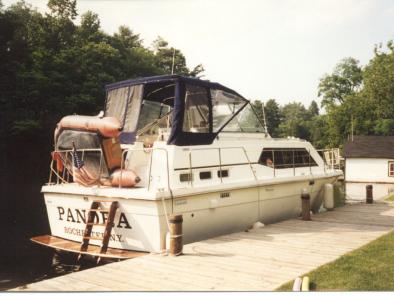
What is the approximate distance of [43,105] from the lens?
1825cm

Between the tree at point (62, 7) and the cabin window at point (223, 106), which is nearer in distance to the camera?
the cabin window at point (223, 106)

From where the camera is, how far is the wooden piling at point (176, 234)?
5.15m

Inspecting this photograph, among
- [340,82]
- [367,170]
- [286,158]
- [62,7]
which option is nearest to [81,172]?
[286,158]

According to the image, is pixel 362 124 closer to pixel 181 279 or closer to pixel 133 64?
pixel 133 64

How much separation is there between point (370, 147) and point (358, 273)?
24.0 metres

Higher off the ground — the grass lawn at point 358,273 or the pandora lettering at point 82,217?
the pandora lettering at point 82,217

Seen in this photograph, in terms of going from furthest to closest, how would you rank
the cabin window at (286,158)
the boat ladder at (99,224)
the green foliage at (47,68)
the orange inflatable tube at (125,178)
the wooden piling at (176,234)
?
1. the green foliage at (47,68)
2. the cabin window at (286,158)
3. the orange inflatable tube at (125,178)
4. the boat ladder at (99,224)
5. the wooden piling at (176,234)

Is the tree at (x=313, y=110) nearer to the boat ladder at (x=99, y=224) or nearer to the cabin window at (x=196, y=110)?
the cabin window at (x=196, y=110)

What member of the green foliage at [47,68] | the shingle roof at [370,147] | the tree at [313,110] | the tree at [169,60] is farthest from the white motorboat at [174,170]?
the tree at [313,110]

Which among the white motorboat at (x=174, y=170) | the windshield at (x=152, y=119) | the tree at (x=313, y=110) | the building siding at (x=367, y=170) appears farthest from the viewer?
the tree at (x=313, y=110)

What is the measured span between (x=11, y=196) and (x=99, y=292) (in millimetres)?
12762

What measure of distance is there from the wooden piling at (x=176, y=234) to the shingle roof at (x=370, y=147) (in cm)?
2324

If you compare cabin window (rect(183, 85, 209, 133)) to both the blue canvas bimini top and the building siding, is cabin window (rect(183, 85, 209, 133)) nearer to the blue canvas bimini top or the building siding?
the blue canvas bimini top

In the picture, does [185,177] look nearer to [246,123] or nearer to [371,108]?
[246,123]
